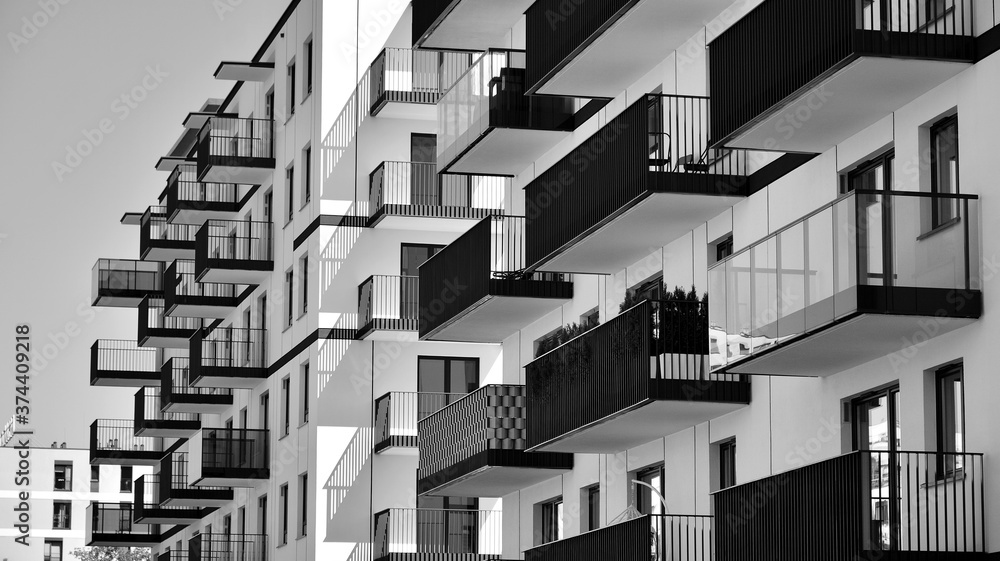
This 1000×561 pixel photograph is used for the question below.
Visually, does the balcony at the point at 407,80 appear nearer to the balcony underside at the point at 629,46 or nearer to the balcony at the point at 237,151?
the balcony at the point at 237,151

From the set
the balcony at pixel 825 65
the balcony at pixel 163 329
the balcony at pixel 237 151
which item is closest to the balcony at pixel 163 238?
the balcony at pixel 163 329

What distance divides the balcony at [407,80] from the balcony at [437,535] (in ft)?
32.5

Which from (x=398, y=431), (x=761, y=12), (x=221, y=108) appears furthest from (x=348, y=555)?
(x=761, y=12)

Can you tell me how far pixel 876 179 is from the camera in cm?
2209

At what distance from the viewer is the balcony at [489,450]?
32.9m

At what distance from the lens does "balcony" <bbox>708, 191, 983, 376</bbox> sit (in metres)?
19.5

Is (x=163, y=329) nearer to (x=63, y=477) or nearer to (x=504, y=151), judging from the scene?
(x=504, y=151)

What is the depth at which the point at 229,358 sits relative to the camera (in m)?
53.8

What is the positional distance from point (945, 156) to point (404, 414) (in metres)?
25.7

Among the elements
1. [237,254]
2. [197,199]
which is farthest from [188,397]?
[197,199]

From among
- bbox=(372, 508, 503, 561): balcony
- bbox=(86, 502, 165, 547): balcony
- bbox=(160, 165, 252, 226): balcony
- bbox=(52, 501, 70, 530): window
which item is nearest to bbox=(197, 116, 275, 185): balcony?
bbox=(160, 165, 252, 226): balcony

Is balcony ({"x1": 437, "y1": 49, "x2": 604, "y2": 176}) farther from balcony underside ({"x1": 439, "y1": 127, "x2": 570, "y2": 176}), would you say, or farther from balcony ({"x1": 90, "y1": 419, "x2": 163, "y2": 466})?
balcony ({"x1": 90, "y1": 419, "x2": 163, "y2": 466})

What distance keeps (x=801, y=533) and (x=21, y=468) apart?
10400 cm

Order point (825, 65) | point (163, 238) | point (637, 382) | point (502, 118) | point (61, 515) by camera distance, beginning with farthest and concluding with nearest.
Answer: point (61, 515) < point (163, 238) < point (502, 118) < point (637, 382) < point (825, 65)
